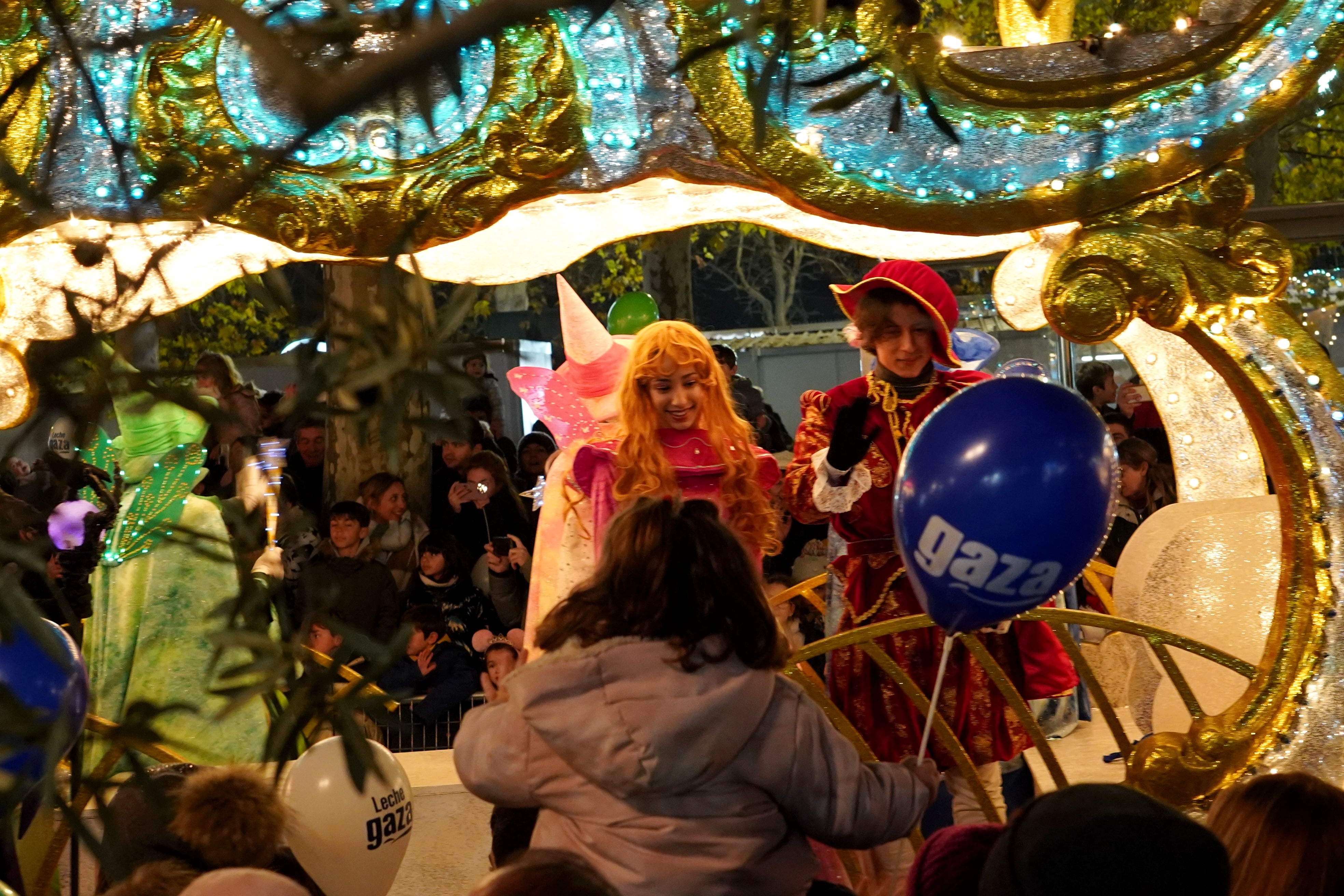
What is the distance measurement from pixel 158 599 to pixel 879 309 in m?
2.57

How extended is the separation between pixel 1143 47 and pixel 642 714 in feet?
6.67

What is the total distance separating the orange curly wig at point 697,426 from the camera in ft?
14.2

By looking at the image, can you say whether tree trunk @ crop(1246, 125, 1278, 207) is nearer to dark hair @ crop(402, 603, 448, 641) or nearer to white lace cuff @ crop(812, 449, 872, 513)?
dark hair @ crop(402, 603, 448, 641)

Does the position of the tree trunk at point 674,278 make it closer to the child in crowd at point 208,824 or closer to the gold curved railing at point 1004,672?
the gold curved railing at point 1004,672

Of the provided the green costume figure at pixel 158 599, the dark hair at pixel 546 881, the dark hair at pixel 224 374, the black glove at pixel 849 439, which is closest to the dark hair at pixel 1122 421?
the black glove at pixel 849 439

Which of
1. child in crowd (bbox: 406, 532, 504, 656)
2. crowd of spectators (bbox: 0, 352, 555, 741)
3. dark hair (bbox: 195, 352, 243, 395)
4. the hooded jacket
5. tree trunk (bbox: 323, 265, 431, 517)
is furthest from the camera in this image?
tree trunk (bbox: 323, 265, 431, 517)

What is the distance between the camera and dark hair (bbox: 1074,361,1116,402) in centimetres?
932

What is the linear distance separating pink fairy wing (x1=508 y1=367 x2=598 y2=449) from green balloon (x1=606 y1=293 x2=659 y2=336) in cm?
83

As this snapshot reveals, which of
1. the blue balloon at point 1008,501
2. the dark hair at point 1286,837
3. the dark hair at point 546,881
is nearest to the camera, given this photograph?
the dark hair at point 546,881

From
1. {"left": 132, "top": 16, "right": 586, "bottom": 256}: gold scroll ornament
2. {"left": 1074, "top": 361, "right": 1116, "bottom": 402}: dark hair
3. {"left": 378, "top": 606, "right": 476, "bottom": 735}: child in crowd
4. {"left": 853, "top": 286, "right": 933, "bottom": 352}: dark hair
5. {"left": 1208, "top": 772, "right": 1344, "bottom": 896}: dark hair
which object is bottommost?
{"left": 378, "top": 606, "right": 476, "bottom": 735}: child in crowd

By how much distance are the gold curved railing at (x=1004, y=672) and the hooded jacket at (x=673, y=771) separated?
0.70 meters

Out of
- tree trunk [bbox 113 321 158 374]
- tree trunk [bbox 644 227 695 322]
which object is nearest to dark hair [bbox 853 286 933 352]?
tree trunk [bbox 113 321 158 374]

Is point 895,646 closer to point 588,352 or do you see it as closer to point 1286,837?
point 588,352

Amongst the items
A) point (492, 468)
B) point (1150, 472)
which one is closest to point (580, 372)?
point (492, 468)
